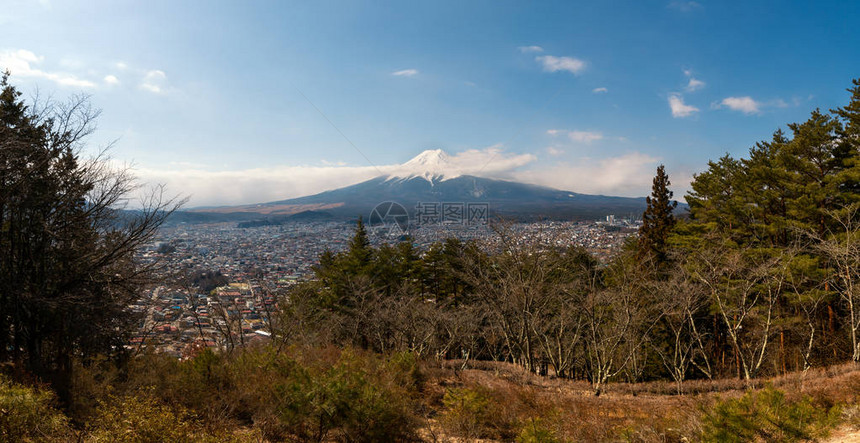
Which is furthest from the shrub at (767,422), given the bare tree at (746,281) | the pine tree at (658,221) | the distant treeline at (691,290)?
the pine tree at (658,221)

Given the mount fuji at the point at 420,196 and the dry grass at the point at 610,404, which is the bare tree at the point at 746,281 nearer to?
the dry grass at the point at 610,404

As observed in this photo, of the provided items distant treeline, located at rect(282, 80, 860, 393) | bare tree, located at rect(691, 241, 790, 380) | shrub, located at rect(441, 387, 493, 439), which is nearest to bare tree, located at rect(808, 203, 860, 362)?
distant treeline, located at rect(282, 80, 860, 393)

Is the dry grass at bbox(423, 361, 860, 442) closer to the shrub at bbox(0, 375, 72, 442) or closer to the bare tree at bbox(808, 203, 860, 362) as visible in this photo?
the bare tree at bbox(808, 203, 860, 362)

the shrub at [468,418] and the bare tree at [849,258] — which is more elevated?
the bare tree at [849,258]

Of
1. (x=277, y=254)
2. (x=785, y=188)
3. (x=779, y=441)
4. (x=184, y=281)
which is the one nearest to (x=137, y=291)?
(x=184, y=281)

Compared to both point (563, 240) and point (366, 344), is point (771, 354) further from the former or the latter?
point (366, 344)

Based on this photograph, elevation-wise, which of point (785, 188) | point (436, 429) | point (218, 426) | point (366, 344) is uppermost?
point (785, 188)
